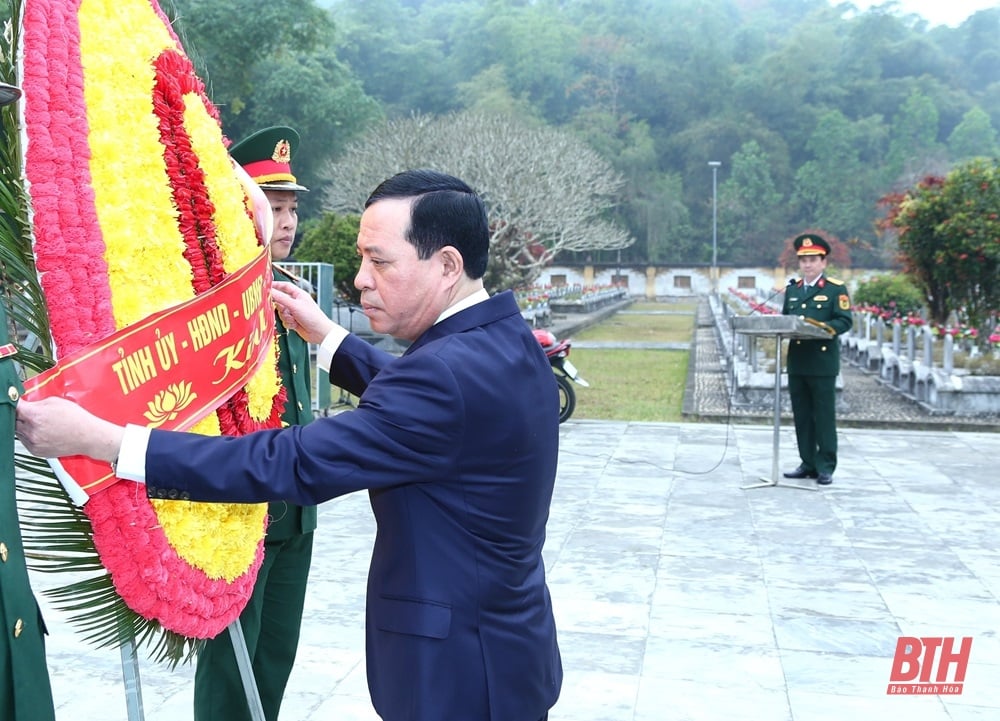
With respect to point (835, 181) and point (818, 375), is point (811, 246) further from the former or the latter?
point (835, 181)

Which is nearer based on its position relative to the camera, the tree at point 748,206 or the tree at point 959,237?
the tree at point 959,237

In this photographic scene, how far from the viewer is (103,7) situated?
1.49 m

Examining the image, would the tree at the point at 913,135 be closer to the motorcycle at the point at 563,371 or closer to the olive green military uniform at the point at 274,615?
the motorcycle at the point at 563,371

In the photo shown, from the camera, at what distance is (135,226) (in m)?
1.46

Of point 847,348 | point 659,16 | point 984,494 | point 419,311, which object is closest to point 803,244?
point 984,494

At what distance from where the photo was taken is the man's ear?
1575mm

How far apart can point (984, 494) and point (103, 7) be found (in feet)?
Result: 19.2

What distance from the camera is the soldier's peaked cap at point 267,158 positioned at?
2.63m

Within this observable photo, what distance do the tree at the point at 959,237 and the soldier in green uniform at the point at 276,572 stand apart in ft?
33.4

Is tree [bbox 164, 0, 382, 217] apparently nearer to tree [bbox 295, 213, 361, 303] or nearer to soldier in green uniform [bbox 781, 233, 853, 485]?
tree [bbox 295, 213, 361, 303]

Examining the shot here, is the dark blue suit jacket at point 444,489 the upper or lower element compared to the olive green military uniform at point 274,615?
upper

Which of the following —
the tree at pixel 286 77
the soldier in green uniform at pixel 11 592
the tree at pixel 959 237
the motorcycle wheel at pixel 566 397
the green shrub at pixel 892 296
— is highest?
the tree at pixel 286 77

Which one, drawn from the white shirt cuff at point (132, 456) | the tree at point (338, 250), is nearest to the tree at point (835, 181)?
the tree at point (338, 250)

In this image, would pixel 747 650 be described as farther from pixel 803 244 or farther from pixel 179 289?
pixel 803 244
